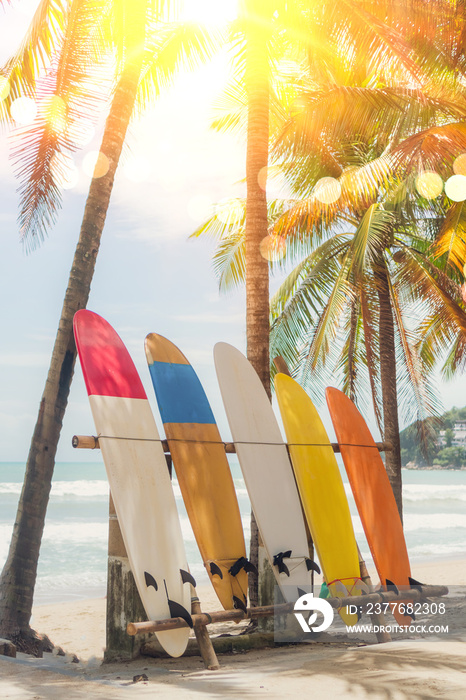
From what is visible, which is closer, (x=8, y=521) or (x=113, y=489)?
(x=113, y=489)

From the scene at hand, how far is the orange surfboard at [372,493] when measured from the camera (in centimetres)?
487

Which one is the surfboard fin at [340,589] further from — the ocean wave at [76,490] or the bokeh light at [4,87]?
the ocean wave at [76,490]

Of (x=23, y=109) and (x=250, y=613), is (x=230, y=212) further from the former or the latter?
(x=250, y=613)

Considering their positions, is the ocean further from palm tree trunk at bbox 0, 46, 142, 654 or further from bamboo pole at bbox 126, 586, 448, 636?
bamboo pole at bbox 126, 586, 448, 636

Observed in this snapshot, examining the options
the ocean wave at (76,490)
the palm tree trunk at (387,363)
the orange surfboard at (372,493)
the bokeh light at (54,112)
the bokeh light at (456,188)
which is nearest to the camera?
the orange surfboard at (372,493)

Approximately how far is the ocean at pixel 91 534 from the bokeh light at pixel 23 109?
26.1 ft

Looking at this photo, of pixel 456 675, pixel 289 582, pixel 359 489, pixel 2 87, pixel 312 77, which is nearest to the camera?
pixel 456 675

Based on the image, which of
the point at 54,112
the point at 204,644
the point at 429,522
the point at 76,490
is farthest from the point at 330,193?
the point at 76,490

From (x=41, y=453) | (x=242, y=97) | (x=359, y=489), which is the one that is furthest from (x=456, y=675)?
(x=242, y=97)

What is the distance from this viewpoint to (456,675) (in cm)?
338

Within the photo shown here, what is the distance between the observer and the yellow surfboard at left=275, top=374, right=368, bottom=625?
4.61 meters

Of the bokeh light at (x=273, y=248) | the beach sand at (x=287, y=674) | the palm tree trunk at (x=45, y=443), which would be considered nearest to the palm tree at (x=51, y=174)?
the palm tree trunk at (x=45, y=443)

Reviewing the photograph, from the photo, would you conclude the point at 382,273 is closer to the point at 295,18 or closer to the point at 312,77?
the point at 312,77

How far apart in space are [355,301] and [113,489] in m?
6.94
